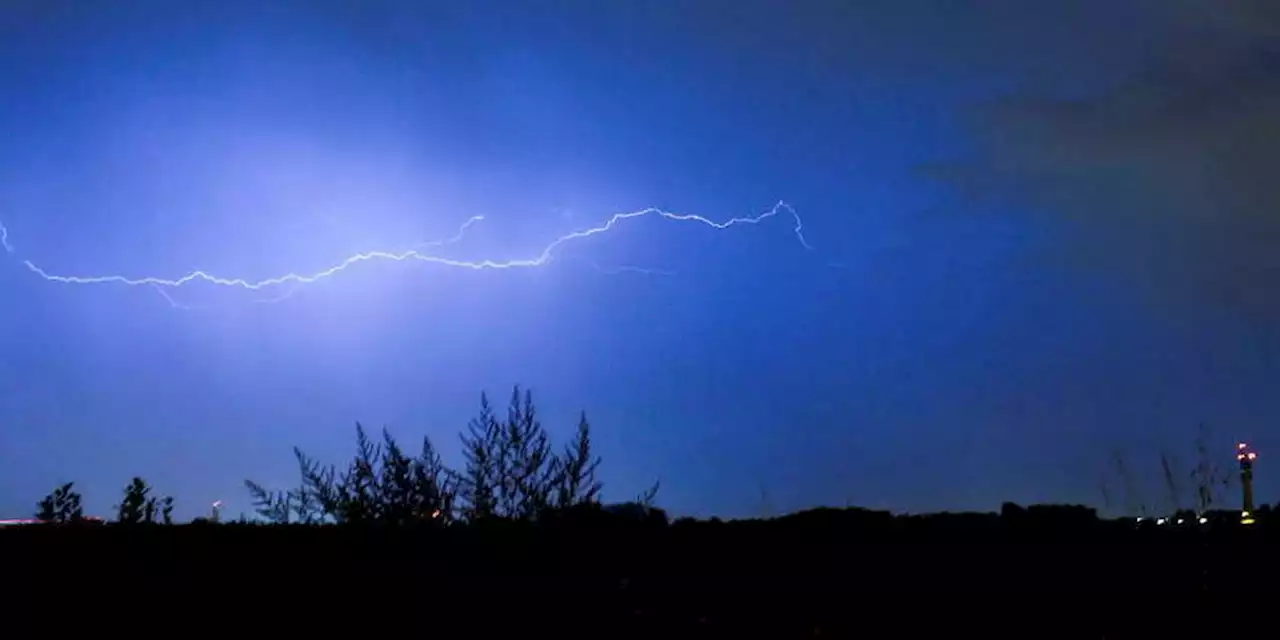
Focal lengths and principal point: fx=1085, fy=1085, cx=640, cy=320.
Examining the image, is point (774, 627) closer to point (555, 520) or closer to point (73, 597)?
point (555, 520)

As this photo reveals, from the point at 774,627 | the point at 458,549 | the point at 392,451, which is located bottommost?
the point at 774,627

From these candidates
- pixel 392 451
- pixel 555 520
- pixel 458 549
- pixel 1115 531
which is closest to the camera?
pixel 458 549

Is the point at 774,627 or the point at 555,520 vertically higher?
the point at 555,520

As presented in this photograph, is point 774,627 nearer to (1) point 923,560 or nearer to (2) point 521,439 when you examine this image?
(1) point 923,560

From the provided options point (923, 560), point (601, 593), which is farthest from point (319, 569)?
point (923, 560)

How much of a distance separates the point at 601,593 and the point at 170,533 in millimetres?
2569

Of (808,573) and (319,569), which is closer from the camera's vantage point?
(319,569)

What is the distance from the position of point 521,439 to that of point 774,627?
4756 millimetres

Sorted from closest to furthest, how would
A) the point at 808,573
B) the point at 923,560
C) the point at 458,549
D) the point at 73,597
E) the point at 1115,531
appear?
the point at 73,597
the point at 458,549
the point at 808,573
the point at 923,560
the point at 1115,531

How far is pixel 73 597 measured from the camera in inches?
235

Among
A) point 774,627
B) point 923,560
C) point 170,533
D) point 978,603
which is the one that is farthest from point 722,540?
point 170,533

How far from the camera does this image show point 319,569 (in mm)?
6293

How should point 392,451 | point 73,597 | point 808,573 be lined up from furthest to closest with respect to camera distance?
point 392,451 → point 808,573 → point 73,597

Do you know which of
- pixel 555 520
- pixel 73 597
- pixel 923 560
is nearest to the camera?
pixel 73 597
